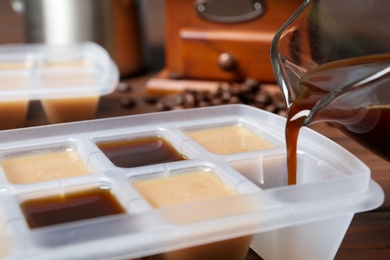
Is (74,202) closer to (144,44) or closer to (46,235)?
(46,235)

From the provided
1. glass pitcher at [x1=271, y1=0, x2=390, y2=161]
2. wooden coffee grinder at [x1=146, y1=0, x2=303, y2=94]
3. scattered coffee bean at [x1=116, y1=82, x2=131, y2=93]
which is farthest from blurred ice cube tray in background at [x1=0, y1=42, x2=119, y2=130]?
glass pitcher at [x1=271, y1=0, x2=390, y2=161]

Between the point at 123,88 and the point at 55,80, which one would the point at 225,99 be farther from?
the point at 55,80

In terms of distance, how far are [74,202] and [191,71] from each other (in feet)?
3.41

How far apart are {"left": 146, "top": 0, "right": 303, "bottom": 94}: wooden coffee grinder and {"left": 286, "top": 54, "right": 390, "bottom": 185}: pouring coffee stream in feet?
2.38

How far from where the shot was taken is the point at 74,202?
85 centimetres

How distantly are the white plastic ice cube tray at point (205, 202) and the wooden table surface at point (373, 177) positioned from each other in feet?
0.33

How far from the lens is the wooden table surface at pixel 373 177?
0.95 m

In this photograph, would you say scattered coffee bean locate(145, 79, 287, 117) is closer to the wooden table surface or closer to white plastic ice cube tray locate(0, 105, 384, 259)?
the wooden table surface

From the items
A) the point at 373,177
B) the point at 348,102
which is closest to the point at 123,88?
→ the point at 373,177

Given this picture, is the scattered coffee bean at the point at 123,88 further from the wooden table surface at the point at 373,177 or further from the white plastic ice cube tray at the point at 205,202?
the white plastic ice cube tray at the point at 205,202

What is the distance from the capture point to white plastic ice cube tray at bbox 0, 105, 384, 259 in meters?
0.71

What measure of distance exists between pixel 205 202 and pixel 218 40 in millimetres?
1109

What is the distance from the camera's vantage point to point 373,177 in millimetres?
1182

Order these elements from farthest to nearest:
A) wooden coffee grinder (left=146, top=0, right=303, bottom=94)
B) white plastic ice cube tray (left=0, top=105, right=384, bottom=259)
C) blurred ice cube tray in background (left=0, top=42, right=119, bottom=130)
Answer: wooden coffee grinder (left=146, top=0, right=303, bottom=94), blurred ice cube tray in background (left=0, top=42, right=119, bottom=130), white plastic ice cube tray (left=0, top=105, right=384, bottom=259)
